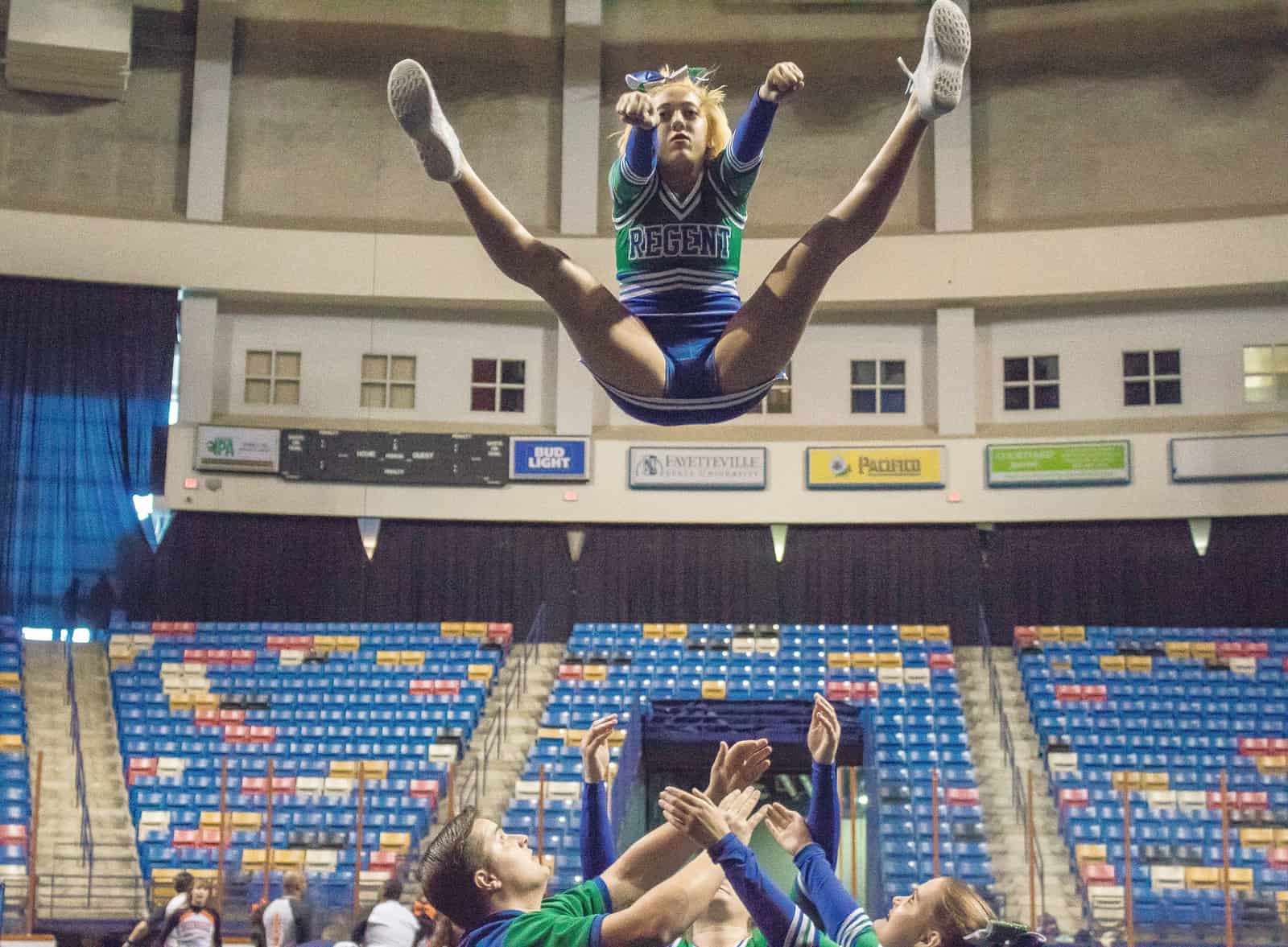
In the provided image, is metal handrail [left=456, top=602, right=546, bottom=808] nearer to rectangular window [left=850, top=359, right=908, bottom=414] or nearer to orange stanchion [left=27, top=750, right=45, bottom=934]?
orange stanchion [left=27, top=750, right=45, bottom=934]

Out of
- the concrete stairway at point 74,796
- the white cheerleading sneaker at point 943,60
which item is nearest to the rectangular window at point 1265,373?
the concrete stairway at point 74,796

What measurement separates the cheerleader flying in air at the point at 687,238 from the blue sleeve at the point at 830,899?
154cm

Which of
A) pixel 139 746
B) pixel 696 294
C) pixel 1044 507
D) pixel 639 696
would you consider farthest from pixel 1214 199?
pixel 696 294

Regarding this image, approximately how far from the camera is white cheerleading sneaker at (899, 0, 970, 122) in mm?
4391

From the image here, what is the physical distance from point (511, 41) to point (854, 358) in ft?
20.6

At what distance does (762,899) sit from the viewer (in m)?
3.18

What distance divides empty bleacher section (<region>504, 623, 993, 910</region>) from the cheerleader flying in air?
8904 millimetres

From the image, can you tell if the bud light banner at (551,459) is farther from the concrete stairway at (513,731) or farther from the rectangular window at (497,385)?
the concrete stairway at (513,731)

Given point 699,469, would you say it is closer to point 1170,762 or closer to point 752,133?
point 1170,762

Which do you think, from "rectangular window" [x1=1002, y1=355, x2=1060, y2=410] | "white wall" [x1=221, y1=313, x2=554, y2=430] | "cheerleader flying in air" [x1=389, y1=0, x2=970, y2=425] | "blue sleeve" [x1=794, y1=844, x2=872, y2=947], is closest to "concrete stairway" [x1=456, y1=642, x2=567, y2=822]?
A: "white wall" [x1=221, y1=313, x2=554, y2=430]

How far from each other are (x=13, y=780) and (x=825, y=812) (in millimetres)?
13571

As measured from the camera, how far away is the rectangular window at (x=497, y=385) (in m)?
20.5

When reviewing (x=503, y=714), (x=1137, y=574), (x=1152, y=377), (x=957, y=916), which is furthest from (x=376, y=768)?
(x=957, y=916)

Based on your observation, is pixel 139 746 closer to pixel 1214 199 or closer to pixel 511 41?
pixel 511 41
